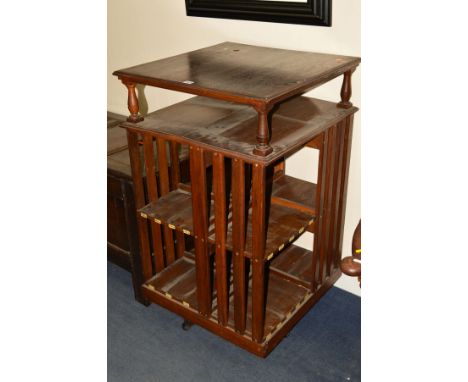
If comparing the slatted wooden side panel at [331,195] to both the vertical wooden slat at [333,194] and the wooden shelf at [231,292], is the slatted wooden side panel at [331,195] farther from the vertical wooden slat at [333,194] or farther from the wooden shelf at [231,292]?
the wooden shelf at [231,292]

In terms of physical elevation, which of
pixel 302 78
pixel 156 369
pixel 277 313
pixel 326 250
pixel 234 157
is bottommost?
pixel 156 369

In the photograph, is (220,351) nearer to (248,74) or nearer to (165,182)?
(165,182)

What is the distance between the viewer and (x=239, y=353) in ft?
7.00

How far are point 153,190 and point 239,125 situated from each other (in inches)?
20.4

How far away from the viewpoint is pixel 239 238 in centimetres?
175

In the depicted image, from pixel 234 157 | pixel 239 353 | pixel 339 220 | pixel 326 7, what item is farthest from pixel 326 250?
pixel 326 7

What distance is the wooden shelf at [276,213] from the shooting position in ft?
6.07

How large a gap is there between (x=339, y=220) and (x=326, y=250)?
0.15m

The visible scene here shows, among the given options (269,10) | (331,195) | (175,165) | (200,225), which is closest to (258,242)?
(200,225)

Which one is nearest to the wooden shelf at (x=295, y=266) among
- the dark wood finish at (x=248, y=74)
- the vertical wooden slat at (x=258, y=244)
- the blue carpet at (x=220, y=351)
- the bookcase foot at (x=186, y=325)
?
the blue carpet at (x=220, y=351)

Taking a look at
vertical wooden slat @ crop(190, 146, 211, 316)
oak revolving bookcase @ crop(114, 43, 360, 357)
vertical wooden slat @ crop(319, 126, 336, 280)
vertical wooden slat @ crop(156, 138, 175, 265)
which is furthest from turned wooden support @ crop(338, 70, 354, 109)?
vertical wooden slat @ crop(156, 138, 175, 265)

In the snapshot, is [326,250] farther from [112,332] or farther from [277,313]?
[112,332]

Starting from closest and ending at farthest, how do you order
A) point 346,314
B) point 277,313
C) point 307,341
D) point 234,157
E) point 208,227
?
point 234,157
point 208,227
point 277,313
point 307,341
point 346,314

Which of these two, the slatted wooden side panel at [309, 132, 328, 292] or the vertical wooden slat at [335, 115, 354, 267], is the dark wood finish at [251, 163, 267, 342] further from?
the vertical wooden slat at [335, 115, 354, 267]
